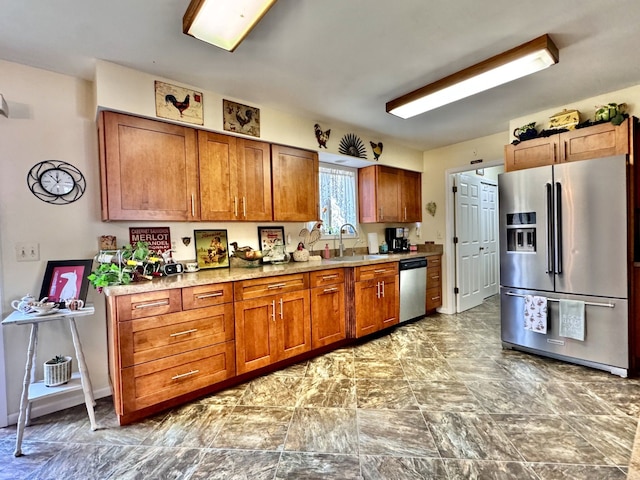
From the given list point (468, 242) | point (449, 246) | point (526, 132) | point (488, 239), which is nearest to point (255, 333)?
point (449, 246)

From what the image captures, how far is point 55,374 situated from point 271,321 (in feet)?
4.87

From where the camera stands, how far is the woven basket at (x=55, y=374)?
203 cm

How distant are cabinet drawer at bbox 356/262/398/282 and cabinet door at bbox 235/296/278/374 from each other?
3.63 feet

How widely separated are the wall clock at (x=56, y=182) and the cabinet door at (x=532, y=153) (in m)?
3.96

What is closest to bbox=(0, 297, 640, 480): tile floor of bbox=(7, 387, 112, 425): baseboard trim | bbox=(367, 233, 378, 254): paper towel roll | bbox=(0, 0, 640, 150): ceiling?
bbox=(7, 387, 112, 425): baseboard trim

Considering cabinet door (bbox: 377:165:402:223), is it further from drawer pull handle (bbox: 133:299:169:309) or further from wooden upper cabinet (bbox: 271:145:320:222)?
drawer pull handle (bbox: 133:299:169:309)

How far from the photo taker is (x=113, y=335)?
200cm

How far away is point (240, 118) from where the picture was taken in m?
2.84

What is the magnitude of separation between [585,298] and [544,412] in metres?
1.18

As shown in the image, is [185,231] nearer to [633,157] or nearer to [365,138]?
[365,138]

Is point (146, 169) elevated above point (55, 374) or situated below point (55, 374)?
above

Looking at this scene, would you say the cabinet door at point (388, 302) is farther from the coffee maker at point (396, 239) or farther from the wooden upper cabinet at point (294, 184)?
the wooden upper cabinet at point (294, 184)

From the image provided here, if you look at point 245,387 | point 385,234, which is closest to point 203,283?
point 245,387

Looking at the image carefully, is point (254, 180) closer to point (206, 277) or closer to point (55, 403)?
point (206, 277)
